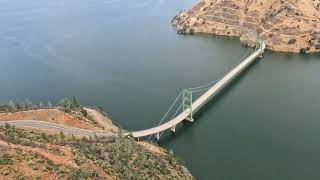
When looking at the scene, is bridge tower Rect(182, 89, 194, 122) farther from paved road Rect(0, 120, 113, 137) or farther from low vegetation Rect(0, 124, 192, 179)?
paved road Rect(0, 120, 113, 137)

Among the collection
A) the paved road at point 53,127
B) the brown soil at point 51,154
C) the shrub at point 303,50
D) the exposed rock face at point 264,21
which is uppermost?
the exposed rock face at point 264,21

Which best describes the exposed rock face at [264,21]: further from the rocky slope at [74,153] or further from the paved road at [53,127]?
the paved road at [53,127]

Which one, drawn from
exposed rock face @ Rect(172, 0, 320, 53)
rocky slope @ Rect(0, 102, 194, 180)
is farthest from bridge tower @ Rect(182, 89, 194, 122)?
exposed rock face @ Rect(172, 0, 320, 53)

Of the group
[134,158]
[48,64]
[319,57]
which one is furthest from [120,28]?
[134,158]

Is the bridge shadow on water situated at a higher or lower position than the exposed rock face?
lower

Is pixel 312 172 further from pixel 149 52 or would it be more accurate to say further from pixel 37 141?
pixel 149 52

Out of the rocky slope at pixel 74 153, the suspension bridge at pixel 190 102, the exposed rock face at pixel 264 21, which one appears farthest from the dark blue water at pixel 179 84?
the rocky slope at pixel 74 153

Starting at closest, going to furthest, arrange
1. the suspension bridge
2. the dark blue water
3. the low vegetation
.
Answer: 1. the low vegetation
2. the dark blue water
3. the suspension bridge
